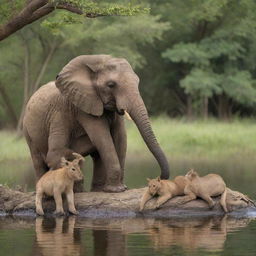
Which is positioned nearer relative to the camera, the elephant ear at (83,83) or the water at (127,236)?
the water at (127,236)

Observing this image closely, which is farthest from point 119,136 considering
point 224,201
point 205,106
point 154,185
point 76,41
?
point 205,106

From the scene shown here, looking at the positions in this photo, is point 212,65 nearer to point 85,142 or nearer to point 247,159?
point 247,159

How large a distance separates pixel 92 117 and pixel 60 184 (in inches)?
63.4

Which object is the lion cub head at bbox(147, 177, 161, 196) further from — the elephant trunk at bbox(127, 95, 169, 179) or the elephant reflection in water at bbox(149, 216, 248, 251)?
the elephant reflection in water at bbox(149, 216, 248, 251)

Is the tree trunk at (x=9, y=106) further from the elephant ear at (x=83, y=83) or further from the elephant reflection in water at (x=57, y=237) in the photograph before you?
the elephant reflection in water at (x=57, y=237)

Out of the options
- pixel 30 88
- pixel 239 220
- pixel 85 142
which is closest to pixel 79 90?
pixel 85 142

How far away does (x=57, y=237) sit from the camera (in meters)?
16.3

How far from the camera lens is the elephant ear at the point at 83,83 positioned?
19391mm

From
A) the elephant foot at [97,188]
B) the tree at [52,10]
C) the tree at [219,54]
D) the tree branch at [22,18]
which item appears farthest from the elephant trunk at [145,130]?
the tree at [219,54]

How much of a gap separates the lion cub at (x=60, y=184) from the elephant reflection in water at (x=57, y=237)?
28 centimetres

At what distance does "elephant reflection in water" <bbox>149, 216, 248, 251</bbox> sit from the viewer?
1541 centimetres

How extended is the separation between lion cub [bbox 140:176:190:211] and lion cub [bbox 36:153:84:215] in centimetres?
124

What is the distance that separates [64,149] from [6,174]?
31.2ft

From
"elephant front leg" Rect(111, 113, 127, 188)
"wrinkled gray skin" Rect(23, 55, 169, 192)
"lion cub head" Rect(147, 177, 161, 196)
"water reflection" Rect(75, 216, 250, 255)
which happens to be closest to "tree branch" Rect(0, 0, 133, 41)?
"wrinkled gray skin" Rect(23, 55, 169, 192)
